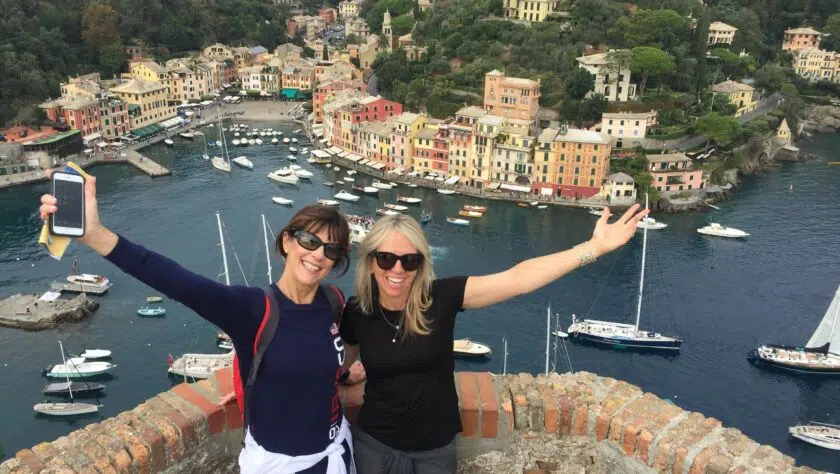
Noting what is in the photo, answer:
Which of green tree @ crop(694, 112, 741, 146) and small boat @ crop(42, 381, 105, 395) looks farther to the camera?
green tree @ crop(694, 112, 741, 146)

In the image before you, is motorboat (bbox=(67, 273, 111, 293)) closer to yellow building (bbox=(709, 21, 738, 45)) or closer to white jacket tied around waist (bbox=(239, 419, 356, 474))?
white jacket tied around waist (bbox=(239, 419, 356, 474))

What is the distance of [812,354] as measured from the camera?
70.8 feet

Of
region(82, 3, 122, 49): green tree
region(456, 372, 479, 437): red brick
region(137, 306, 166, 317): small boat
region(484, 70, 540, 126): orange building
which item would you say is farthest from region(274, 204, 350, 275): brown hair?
region(82, 3, 122, 49): green tree

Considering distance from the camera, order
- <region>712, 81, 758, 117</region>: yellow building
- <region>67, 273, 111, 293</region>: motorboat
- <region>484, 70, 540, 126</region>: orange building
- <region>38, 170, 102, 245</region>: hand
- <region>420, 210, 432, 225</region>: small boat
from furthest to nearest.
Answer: <region>712, 81, 758, 117</region>: yellow building < <region>484, 70, 540, 126</region>: orange building < <region>420, 210, 432, 225</region>: small boat < <region>67, 273, 111, 293</region>: motorboat < <region>38, 170, 102, 245</region>: hand

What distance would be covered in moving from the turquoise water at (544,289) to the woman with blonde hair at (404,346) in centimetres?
1778

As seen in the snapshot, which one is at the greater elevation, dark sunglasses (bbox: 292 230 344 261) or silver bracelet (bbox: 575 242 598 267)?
dark sunglasses (bbox: 292 230 344 261)

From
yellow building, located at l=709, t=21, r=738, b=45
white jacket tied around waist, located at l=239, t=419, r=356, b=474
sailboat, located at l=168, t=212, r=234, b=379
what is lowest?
sailboat, located at l=168, t=212, r=234, b=379

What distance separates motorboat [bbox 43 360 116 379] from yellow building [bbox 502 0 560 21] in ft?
140

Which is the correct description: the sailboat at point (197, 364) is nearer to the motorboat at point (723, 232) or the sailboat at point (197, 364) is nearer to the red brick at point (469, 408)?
the red brick at point (469, 408)

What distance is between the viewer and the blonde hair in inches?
112

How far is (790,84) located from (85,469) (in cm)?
5950

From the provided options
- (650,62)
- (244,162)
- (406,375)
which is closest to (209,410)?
(406,375)

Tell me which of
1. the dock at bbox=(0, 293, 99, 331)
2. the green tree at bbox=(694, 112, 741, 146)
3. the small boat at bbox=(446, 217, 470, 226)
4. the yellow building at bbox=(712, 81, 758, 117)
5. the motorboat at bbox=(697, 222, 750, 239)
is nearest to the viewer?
the dock at bbox=(0, 293, 99, 331)

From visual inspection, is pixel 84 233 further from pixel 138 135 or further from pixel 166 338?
pixel 138 135
